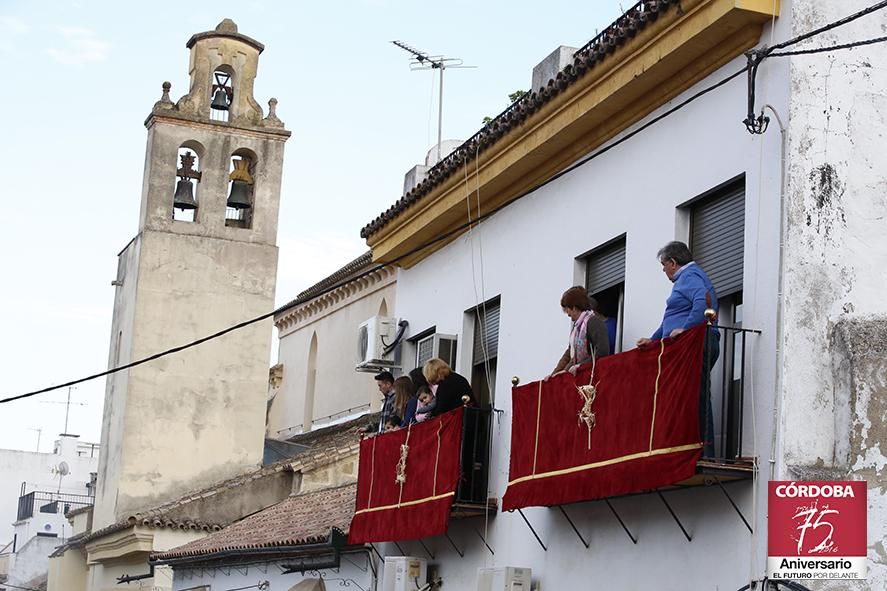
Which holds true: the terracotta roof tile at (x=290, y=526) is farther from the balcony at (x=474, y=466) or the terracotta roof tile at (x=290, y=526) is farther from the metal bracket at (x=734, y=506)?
the metal bracket at (x=734, y=506)

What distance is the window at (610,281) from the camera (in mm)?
14062

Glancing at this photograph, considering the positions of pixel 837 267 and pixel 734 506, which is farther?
pixel 734 506

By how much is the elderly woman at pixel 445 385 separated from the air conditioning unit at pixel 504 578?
1858 mm

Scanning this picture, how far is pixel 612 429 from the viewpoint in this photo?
1270 centimetres

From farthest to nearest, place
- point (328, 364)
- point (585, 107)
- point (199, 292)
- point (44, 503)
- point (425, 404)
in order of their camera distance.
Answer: point (44, 503) < point (328, 364) < point (199, 292) < point (425, 404) < point (585, 107)

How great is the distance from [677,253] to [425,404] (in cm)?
563

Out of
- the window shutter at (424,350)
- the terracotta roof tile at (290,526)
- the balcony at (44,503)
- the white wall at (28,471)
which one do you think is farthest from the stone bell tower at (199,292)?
the white wall at (28,471)

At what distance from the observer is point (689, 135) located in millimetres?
13055

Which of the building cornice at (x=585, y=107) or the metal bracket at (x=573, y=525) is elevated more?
the building cornice at (x=585, y=107)

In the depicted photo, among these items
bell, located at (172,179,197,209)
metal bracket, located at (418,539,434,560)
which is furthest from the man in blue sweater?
bell, located at (172,179,197,209)

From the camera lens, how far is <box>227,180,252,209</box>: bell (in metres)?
34.7

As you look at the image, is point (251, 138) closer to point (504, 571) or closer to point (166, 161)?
point (166, 161)

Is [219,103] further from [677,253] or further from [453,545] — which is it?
[677,253]

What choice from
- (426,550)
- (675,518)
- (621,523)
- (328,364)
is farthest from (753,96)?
(328,364)
